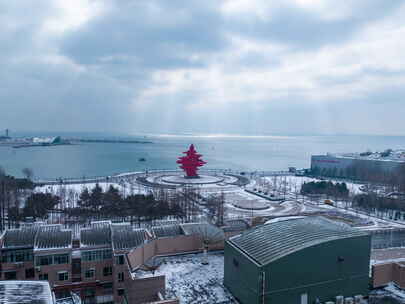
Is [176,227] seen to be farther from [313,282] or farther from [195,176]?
[195,176]

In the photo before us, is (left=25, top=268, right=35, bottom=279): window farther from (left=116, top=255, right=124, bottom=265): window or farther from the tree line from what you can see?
the tree line

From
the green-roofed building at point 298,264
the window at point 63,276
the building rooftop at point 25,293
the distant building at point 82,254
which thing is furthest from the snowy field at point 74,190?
the green-roofed building at point 298,264

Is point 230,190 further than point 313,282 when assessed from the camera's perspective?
Yes

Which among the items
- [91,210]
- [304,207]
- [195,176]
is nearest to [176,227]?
[91,210]

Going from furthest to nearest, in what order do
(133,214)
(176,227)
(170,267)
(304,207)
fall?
(304,207), (133,214), (176,227), (170,267)

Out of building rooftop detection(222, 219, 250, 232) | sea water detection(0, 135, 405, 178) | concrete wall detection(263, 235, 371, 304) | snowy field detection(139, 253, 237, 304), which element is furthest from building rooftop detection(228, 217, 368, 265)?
sea water detection(0, 135, 405, 178)

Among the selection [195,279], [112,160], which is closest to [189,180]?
[195,279]

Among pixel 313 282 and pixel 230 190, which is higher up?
pixel 313 282

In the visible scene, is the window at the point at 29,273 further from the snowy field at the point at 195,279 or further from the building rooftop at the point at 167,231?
the snowy field at the point at 195,279
